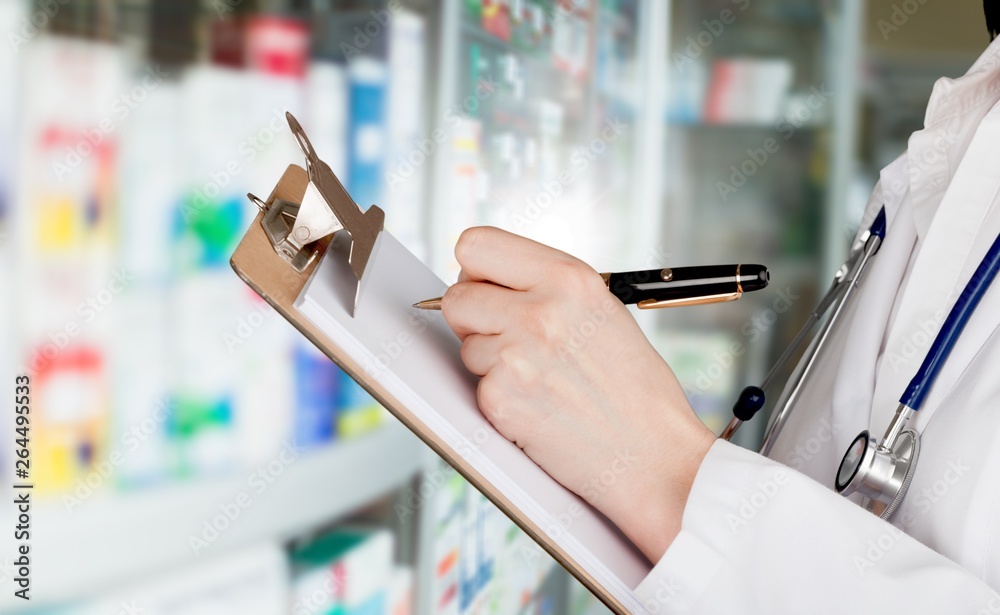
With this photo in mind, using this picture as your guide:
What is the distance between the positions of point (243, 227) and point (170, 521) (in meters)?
0.43

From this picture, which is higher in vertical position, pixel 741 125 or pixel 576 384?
pixel 741 125

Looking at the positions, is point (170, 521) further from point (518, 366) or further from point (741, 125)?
point (741, 125)

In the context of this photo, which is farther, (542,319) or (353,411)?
(353,411)

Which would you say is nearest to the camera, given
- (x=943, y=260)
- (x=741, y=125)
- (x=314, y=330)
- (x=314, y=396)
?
(x=314, y=330)

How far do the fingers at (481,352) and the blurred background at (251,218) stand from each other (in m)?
0.66

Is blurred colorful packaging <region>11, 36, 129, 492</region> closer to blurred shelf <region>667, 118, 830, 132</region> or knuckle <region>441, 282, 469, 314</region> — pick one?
knuckle <region>441, 282, 469, 314</region>

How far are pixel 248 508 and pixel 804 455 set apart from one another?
0.81 meters

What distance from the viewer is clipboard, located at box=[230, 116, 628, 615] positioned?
471mm

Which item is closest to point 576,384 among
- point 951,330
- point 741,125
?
point 951,330

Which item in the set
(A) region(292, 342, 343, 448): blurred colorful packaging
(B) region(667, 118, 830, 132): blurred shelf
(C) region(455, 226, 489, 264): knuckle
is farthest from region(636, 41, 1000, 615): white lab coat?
(B) region(667, 118, 830, 132): blurred shelf

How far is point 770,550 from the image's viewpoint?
52 cm

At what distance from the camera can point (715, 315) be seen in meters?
2.86

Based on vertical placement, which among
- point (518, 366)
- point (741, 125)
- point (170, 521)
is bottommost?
point (170, 521)

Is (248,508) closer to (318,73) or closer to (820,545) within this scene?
(318,73)
